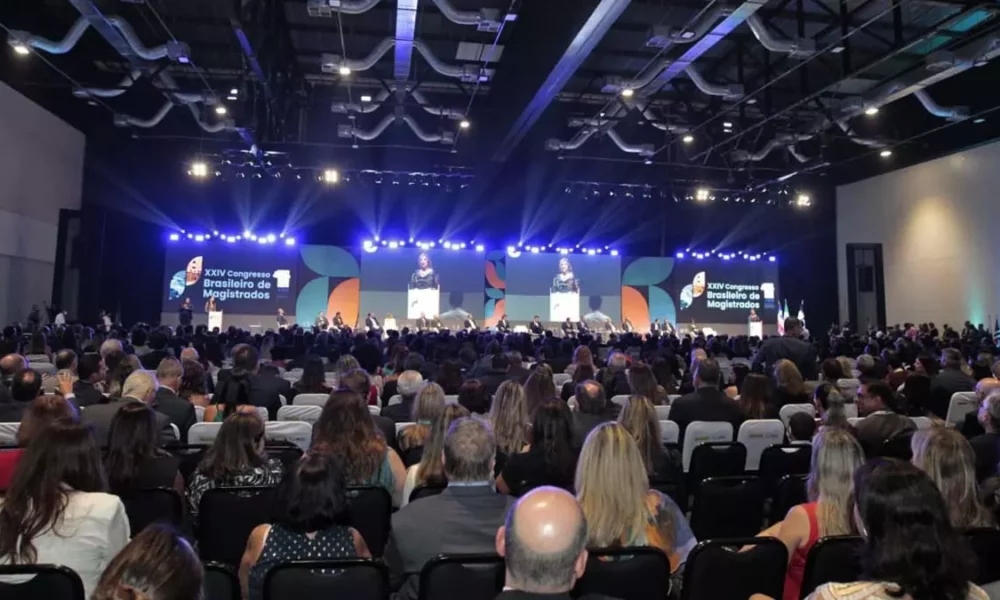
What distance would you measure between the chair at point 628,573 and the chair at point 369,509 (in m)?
1.22

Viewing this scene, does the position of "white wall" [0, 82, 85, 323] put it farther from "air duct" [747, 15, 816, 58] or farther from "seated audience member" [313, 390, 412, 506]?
"air duct" [747, 15, 816, 58]

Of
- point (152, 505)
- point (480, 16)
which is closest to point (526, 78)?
point (480, 16)

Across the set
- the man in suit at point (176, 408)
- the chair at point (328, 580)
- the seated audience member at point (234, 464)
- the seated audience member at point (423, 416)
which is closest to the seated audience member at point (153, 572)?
the chair at point (328, 580)

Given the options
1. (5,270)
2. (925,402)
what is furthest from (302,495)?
(5,270)

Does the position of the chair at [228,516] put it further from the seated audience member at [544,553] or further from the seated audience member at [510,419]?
the seated audience member at [544,553]

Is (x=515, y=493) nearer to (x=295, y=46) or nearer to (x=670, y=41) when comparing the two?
(x=670, y=41)

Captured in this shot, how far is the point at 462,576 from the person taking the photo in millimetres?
2131

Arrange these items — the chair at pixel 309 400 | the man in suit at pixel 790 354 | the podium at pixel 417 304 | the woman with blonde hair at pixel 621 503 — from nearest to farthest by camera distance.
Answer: the woman with blonde hair at pixel 621 503, the chair at pixel 309 400, the man in suit at pixel 790 354, the podium at pixel 417 304

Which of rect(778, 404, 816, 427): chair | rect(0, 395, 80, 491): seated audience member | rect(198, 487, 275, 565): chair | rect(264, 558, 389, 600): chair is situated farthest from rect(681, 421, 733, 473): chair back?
rect(0, 395, 80, 491): seated audience member

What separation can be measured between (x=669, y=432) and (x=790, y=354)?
3.26 m

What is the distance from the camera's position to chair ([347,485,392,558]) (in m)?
3.07

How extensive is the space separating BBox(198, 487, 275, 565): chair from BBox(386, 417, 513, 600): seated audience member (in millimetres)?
865

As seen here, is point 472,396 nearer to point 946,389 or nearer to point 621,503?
point 621,503

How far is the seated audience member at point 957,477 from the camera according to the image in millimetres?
2531
